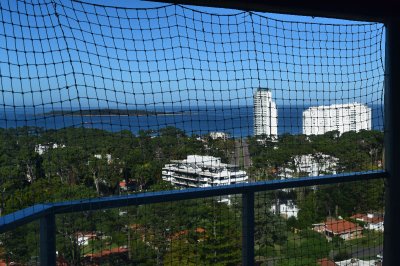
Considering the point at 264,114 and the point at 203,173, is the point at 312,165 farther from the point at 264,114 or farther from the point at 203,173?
the point at 203,173

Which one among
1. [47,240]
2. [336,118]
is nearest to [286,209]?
[336,118]

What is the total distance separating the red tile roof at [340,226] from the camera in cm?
304

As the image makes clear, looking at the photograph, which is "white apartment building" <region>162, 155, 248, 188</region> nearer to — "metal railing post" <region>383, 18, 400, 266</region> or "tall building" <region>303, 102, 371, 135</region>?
"tall building" <region>303, 102, 371, 135</region>

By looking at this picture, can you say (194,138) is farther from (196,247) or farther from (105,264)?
(105,264)

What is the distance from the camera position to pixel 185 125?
2.76 metres

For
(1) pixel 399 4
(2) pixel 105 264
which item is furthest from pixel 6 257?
(1) pixel 399 4

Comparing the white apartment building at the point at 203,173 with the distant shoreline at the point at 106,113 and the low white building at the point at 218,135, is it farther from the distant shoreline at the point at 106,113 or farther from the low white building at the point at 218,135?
the distant shoreline at the point at 106,113

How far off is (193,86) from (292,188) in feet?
2.61

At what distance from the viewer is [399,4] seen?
3031 millimetres

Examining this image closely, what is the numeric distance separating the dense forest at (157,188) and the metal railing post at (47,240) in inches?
3.0

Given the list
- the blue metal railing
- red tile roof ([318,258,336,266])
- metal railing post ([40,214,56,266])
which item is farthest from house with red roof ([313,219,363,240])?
metal railing post ([40,214,56,266])

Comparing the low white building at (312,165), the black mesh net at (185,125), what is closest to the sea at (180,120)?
the black mesh net at (185,125)

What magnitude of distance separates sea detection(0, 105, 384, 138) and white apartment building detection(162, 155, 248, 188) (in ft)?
0.62

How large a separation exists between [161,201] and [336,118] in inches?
60.0
